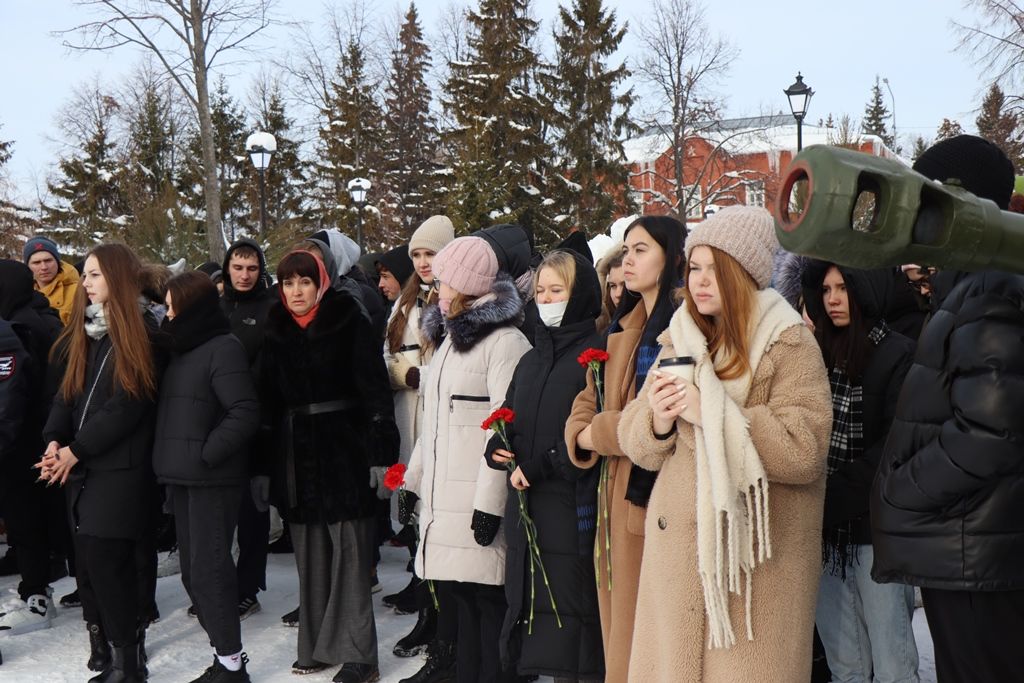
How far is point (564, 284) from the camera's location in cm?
433

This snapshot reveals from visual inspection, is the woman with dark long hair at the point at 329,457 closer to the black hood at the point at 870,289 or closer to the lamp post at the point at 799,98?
the black hood at the point at 870,289

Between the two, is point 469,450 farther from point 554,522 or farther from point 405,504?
point 405,504

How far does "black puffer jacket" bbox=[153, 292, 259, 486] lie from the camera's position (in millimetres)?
4953

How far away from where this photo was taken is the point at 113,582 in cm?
500

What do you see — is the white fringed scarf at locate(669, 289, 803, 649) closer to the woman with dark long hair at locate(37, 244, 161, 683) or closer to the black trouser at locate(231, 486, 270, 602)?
the woman with dark long hair at locate(37, 244, 161, 683)

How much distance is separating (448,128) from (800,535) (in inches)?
1277

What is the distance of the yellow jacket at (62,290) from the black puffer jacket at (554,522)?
4.66 m

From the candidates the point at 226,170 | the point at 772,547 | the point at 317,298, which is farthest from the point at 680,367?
the point at 226,170

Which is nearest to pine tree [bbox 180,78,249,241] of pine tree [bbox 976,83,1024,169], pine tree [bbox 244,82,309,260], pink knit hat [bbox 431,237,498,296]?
pine tree [bbox 244,82,309,260]

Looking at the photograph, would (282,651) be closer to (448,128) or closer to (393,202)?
(448,128)

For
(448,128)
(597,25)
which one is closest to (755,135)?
(597,25)

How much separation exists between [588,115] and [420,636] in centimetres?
2950

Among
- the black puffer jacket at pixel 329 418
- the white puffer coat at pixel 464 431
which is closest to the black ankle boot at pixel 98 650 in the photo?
the black puffer jacket at pixel 329 418

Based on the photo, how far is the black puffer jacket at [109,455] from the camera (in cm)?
498
